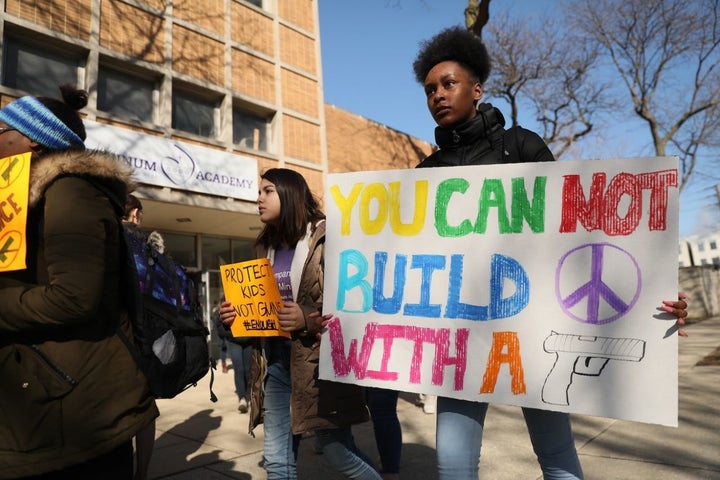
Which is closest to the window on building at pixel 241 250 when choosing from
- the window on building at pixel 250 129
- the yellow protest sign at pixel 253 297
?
the window on building at pixel 250 129

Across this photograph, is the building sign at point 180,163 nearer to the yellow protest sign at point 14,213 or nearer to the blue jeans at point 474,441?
the yellow protest sign at point 14,213

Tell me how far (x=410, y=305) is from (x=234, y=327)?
42.6 inches

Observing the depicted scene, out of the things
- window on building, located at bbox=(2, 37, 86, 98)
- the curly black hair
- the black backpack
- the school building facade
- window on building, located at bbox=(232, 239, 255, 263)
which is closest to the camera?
the black backpack

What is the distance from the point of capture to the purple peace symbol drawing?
1.63 meters

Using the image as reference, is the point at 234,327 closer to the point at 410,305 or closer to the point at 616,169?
the point at 410,305

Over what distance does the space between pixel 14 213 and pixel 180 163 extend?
1007 centimetres

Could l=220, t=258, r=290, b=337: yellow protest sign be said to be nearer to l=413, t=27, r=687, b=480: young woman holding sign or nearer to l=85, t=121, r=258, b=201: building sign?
l=413, t=27, r=687, b=480: young woman holding sign

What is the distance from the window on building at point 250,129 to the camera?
42.3ft

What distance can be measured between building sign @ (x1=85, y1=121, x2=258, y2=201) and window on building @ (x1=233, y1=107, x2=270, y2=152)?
830 mm

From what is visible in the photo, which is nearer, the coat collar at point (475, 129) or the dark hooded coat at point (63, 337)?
the dark hooded coat at point (63, 337)

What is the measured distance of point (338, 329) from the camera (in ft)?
6.83

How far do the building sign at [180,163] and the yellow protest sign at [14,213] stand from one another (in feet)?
28.3

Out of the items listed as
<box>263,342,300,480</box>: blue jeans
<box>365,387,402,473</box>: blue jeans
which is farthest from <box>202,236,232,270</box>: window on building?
<box>263,342,300,480</box>: blue jeans

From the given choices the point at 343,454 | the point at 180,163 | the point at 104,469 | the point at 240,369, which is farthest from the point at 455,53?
the point at 180,163
